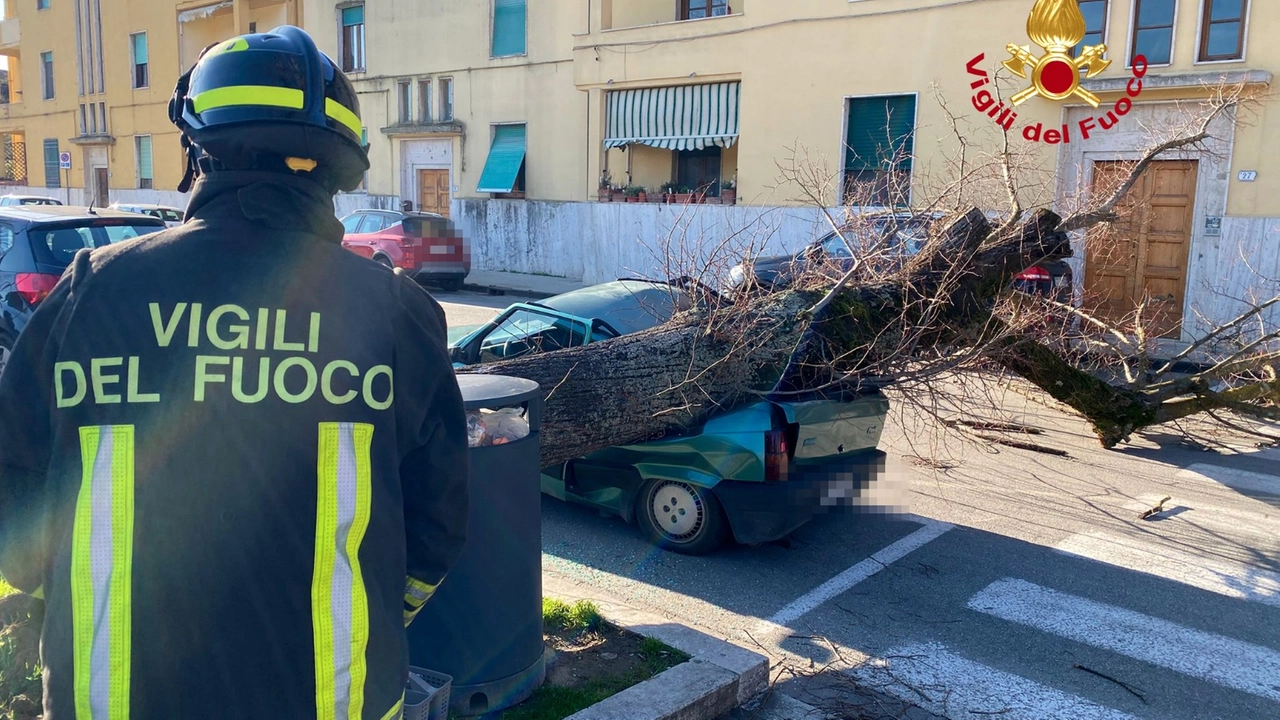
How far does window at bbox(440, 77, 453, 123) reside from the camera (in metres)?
23.7

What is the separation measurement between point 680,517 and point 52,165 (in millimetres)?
39413

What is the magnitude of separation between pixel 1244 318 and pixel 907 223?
2.64 meters

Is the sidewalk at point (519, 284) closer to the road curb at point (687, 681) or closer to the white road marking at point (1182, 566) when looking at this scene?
the white road marking at point (1182, 566)

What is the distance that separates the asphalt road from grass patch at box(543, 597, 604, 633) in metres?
0.56

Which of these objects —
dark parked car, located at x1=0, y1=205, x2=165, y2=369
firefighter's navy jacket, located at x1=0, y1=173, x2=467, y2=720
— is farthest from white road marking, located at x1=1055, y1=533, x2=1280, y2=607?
dark parked car, located at x1=0, y1=205, x2=165, y2=369

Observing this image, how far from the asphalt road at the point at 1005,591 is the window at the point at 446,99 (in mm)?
18841

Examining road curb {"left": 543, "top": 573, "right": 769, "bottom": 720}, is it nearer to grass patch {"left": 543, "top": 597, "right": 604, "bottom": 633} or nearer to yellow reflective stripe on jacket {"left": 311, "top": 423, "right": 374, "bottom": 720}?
grass patch {"left": 543, "top": 597, "right": 604, "bottom": 633}

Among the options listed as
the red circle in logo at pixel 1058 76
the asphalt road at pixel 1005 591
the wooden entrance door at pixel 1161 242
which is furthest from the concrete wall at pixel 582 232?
the asphalt road at pixel 1005 591

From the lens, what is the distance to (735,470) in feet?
17.1

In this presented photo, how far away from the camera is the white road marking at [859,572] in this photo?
4801 mm

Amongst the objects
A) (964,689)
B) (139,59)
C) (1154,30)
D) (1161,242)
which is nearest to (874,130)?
(1154,30)

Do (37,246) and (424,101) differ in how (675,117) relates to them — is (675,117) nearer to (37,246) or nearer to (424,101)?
(424,101)

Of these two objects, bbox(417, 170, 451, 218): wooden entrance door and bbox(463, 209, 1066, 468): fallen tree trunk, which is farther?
bbox(417, 170, 451, 218): wooden entrance door

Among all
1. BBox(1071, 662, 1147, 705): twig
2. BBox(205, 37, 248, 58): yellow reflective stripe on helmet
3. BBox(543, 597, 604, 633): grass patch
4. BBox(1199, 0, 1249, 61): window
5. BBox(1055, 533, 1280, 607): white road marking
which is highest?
BBox(1199, 0, 1249, 61): window
